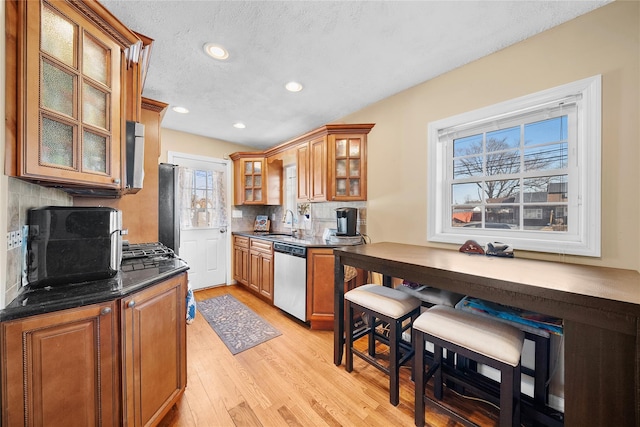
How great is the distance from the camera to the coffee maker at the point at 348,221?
2.75 m

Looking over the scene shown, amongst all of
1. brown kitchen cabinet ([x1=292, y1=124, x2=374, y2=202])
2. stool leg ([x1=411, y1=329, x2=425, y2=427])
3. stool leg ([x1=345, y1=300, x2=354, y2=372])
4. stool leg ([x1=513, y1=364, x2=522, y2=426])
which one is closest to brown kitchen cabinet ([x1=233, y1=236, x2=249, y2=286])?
brown kitchen cabinet ([x1=292, y1=124, x2=374, y2=202])

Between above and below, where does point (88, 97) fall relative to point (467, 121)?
below

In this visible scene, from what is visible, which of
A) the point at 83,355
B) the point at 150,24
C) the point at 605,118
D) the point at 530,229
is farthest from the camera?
the point at 530,229

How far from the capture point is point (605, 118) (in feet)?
4.69

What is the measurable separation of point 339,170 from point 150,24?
201 cm

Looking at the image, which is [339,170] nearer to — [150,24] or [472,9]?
[472,9]

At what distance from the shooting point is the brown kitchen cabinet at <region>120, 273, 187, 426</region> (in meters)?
1.10

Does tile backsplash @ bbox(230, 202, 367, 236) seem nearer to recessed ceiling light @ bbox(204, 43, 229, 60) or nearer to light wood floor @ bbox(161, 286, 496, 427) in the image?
light wood floor @ bbox(161, 286, 496, 427)

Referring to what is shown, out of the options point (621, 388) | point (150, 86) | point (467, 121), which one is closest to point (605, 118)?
point (467, 121)

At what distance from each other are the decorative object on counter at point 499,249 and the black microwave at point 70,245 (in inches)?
94.6

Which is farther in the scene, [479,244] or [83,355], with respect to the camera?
[479,244]

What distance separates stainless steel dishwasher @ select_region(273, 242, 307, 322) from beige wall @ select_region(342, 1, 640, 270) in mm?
1046

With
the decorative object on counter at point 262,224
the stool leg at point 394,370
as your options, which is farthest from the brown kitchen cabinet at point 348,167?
the decorative object on counter at point 262,224

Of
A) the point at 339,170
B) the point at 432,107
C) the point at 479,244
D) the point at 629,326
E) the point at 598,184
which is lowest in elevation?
the point at 629,326
